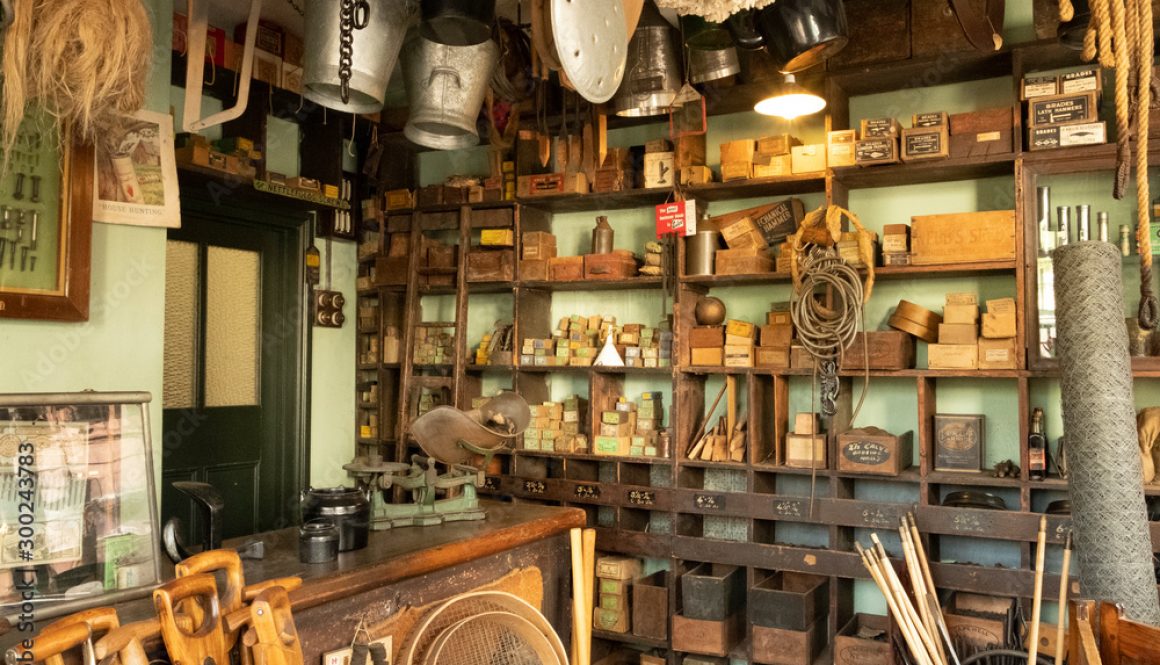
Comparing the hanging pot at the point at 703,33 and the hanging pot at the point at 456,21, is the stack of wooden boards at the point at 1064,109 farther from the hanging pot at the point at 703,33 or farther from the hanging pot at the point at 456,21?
the hanging pot at the point at 456,21

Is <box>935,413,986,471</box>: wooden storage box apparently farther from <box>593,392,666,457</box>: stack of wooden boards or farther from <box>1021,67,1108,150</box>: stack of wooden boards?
<box>593,392,666,457</box>: stack of wooden boards

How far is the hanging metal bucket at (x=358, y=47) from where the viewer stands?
2.53 m

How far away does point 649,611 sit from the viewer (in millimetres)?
4414

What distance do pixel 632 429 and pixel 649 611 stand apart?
2.94 ft

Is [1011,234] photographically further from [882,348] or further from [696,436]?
[696,436]

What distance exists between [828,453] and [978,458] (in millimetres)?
613

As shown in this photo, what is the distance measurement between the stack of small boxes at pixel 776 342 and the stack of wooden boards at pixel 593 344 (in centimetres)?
48

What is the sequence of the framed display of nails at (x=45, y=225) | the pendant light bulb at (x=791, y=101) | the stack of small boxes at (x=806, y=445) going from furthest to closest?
the stack of small boxes at (x=806, y=445) → the pendant light bulb at (x=791, y=101) → the framed display of nails at (x=45, y=225)

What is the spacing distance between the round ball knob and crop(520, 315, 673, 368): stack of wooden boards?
0.18 meters

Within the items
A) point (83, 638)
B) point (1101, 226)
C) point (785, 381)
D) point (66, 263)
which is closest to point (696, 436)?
point (785, 381)

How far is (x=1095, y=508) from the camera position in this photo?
2.31 metres

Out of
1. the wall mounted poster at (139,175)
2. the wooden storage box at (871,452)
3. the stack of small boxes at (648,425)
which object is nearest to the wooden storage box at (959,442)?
the wooden storage box at (871,452)

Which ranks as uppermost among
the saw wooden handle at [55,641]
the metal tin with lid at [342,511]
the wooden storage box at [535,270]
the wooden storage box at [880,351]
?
the wooden storage box at [535,270]

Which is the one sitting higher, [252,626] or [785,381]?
[785,381]
